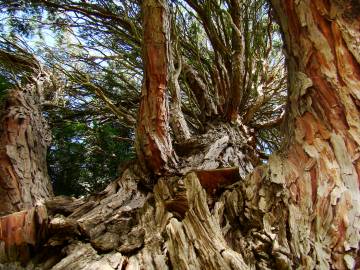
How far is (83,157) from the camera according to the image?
307cm

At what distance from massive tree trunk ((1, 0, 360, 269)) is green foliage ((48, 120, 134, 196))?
1.67 metres

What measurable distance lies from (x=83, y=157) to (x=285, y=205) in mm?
2318

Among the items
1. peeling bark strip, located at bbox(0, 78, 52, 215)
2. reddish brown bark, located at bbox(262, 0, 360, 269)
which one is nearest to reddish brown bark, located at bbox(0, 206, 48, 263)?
peeling bark strip, located at bbox(0, 78, 52, 215)

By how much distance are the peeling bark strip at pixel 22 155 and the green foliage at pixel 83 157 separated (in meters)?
1.03

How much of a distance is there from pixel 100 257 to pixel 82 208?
40 centimetres

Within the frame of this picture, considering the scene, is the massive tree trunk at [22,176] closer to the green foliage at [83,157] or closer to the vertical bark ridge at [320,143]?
the vertical bark ridge at [320,143]

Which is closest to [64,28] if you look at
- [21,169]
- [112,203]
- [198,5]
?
[198,5]

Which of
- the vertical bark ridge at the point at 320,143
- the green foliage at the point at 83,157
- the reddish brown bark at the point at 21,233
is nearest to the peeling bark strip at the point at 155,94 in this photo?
the vertical bark ridge at the point at 320,143

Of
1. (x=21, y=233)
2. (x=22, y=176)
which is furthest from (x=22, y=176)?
(x=21, y=233)

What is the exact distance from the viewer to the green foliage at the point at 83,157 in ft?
9.72

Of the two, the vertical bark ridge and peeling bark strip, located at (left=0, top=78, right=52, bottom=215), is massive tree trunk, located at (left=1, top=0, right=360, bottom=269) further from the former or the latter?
peeling bark strip, located at (left=0, top=78, right=52, bottom=215)

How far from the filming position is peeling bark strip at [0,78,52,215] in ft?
4.72

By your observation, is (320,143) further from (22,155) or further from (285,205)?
(22,155)

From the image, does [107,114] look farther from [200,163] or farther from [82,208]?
[82,208]
